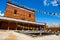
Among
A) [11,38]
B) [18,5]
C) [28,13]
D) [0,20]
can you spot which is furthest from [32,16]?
[11,38]

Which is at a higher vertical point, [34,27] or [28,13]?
[28,13]

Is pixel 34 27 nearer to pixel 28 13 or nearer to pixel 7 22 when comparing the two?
pixel 28 13

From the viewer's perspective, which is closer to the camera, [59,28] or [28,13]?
[28,13]

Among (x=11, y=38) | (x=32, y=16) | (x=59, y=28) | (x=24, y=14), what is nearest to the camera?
(x=11, y=38)

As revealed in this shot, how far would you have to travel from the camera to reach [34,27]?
3428cm

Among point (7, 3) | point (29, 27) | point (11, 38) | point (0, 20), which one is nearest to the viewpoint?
point (11, 38)

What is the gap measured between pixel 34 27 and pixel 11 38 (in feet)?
60.7

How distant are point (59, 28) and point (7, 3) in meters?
21.7

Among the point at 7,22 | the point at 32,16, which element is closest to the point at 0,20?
the point at 7,22

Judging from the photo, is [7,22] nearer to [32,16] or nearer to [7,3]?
[7,3]

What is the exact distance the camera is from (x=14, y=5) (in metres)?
31.0

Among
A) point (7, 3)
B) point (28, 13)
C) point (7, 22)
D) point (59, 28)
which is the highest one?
point (7, 3)

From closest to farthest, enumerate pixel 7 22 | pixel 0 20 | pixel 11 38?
1. pixel 11 38
2. pixel 0 20
3. pixel 7 22

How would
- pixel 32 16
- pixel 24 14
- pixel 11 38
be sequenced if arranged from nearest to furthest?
pixel 11 38 → pixel 24 14 → pixel 32 16
